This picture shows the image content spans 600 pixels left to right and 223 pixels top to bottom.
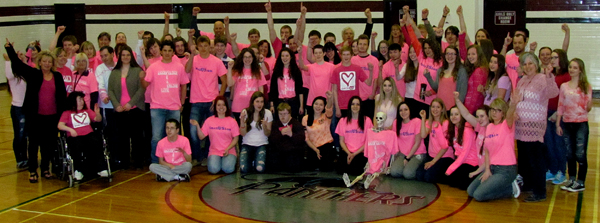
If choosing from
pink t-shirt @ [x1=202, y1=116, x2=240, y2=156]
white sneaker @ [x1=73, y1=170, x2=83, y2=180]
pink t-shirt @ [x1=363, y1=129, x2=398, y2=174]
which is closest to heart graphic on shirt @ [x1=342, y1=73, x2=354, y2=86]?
pink t-shirt @ [x1=363, y1=129, x2=398, y2=174]

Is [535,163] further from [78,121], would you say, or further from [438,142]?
[78,121]

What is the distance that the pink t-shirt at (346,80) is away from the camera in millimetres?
7156

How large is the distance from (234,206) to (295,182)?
1081 millimetres

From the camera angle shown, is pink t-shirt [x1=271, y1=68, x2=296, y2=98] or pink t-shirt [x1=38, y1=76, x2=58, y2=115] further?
pink t-shirt [x1=271, y1=68, x2=296, y2=98]

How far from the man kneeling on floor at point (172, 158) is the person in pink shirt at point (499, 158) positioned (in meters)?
3.01

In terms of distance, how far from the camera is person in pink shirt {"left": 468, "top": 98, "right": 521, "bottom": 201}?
577cm

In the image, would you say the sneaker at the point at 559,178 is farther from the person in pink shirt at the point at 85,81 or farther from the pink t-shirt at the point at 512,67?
the person in pink shirt at the point at 85,81

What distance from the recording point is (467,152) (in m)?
6.33

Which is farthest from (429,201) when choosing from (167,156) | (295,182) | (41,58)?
(41,58)

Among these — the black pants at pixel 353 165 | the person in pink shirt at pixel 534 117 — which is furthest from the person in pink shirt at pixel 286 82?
the person in pink shirt at pixel 534 117

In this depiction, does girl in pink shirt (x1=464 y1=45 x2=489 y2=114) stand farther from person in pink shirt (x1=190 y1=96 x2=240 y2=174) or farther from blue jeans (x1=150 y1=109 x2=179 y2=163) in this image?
blue jeans (x1=150 y1=109 x2=179 y2=163)

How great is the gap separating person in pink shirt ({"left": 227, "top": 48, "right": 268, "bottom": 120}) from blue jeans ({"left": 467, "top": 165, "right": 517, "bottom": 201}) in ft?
9.32

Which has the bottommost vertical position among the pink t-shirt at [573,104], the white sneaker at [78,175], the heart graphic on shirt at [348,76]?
the white sneaker at [78,175]

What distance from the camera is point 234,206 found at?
5746mm
